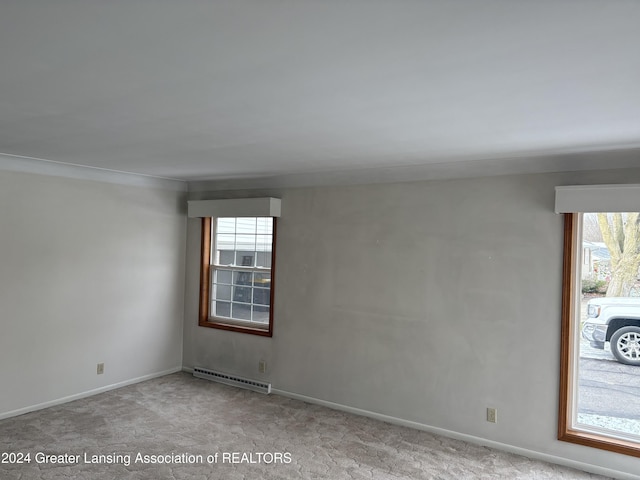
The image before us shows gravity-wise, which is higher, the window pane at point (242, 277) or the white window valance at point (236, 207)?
the white window valance at point (236, 207)

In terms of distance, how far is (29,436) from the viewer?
3.98 meters

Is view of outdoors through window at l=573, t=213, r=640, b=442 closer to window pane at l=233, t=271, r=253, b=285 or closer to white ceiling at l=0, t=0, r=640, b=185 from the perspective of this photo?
white ceiling at l=0, t=0, r=640, b=185

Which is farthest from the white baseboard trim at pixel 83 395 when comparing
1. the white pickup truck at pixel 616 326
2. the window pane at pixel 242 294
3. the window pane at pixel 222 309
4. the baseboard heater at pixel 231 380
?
the white pickup truck at pixel 616 326

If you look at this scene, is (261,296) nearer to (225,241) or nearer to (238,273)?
(238,273)

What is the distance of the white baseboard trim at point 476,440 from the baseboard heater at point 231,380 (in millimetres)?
220

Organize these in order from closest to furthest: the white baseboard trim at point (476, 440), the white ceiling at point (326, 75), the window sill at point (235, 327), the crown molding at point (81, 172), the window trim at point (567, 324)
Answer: the white ceiling at point (326, 75) < the white baseboard trim at point (476, 440) < the window trim at point (567, 324) < the crown molding at point (81, 172) < the window sill at point (235, 327)

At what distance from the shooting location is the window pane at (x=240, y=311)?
573 cm

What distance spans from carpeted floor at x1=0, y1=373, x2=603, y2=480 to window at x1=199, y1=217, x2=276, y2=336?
110 centimetres

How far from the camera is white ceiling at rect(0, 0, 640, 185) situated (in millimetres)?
1452

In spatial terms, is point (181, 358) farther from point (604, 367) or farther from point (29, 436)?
point (604, 367)

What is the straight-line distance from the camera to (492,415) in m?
4.02

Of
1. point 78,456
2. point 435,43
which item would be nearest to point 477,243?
point 435,43

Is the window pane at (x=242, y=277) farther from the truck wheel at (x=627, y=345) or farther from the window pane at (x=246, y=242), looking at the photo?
the truck wheel at (x=627, y=345)

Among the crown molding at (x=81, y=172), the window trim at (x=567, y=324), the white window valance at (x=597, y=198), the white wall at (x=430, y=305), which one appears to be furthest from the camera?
the crown molding at (x=81, y=172)
